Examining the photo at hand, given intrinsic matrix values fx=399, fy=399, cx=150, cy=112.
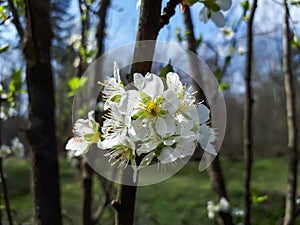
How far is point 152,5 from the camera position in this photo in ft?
A: 1.33

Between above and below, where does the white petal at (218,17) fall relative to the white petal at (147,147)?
above

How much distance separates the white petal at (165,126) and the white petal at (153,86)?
31mm

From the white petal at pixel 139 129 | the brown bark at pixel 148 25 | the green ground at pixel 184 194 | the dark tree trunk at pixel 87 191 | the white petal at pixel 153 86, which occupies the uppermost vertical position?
the brown bark at pixel 148 25

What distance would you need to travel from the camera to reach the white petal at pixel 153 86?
389 millimetres

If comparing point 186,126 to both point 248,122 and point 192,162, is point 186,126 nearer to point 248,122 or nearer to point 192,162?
point 248,122

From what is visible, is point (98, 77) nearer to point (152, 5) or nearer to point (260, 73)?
point (152, 5)

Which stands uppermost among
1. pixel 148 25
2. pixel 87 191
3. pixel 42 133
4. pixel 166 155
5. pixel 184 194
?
pixel 148 25

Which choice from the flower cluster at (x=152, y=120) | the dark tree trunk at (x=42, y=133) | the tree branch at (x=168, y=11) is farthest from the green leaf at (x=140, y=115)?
the dark tree trunk at (x=42, y=133)

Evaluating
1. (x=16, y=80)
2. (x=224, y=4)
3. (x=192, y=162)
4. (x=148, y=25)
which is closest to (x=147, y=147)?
(x=148, y=25)

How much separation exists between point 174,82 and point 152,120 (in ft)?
0.15

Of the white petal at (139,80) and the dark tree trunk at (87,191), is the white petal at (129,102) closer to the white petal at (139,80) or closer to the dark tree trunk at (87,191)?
the white petal at (139,80)

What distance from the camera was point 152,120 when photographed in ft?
1.31

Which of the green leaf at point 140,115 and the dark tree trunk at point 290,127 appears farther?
the dark tree trunk at point 290,127

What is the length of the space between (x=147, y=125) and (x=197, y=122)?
2.2 inches
